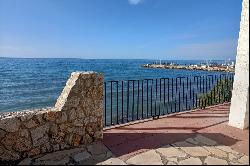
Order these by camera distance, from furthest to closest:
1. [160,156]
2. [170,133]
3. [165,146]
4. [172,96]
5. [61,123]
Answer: [172,96] → [170,133] → [165,146] → [61,123] → [160,156]

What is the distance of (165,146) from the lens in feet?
15.5

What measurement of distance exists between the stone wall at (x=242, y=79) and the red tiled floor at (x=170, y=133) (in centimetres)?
29

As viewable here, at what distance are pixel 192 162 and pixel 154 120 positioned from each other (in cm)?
236

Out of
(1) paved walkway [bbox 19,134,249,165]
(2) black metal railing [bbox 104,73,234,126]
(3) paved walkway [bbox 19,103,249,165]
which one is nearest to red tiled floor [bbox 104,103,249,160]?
(3) paved walkway [bbox 19,103,249,165]

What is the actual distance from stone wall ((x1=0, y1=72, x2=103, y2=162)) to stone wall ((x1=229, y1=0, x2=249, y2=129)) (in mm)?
3042

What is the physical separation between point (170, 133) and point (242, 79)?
6.45ft

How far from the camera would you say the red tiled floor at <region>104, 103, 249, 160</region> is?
4.74 meters

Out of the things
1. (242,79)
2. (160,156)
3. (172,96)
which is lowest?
(160,156)

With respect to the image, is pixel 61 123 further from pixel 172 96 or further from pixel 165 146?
pixel 172 96

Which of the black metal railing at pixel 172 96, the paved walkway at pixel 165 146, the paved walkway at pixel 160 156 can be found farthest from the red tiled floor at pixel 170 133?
the black metal railing at pixel 172 96

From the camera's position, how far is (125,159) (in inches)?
165

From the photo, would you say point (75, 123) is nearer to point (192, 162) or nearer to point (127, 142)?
point (127, 142)

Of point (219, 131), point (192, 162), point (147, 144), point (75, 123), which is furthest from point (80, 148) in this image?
point (219, 131)

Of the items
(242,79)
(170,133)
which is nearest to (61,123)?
(170,133)
